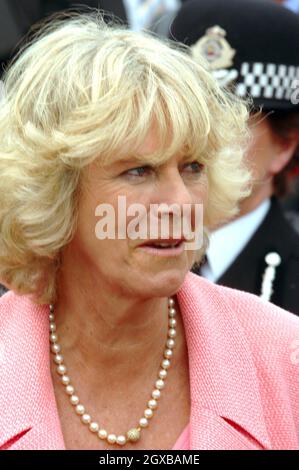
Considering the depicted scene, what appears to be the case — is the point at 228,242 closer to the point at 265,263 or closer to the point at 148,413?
the point at 265,263

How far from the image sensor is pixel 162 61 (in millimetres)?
2975

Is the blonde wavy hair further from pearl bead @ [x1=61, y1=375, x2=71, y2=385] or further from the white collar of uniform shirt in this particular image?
the white collar of uniform shirt

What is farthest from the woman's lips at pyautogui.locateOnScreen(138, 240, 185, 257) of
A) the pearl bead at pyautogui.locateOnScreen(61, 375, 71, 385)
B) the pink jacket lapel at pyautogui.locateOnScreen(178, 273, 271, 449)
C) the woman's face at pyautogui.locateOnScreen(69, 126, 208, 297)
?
the pearl bead at pyautogui.locateOnScreen(61, 375, 71, 385)

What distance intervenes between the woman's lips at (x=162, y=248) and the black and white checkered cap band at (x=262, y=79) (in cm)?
132

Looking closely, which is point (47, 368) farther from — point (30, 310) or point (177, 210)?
point (177, 210)

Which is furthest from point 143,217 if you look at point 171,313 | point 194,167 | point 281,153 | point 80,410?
point 281,153

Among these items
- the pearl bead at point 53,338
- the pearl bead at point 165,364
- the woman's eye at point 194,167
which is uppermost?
the woman's eye at point 194,167

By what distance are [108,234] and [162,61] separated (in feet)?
1.62

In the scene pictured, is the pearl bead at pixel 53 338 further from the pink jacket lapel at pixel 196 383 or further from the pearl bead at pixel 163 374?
the pearl bead at pixel 163 374

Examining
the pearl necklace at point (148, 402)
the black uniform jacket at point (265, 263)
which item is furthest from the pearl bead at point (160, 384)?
the black uniform jacket at point (265, 263)

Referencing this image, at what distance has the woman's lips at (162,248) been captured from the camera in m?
2.88

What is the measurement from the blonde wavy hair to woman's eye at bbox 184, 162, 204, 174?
2 cm

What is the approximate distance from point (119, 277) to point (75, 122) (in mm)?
429

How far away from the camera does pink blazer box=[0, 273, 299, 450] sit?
292 cm
